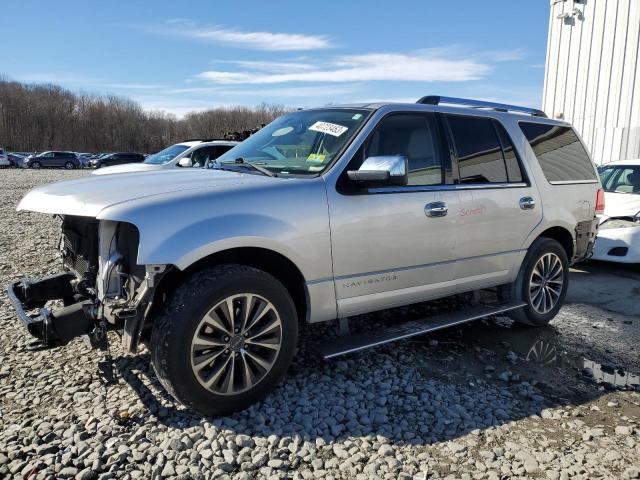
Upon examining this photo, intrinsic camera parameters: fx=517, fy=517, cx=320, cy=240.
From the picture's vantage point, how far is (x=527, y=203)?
472 centimetres

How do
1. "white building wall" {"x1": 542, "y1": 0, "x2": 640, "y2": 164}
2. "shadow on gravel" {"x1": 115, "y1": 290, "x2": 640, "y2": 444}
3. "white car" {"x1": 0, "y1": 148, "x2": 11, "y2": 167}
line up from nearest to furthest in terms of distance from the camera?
"shadow on gravel" {"x1": 115, "y1": 290, "x2": 640, "y2": 444}
"white building wall" {"x1": 542, "y1": 0, "x2": 640, "y2": 164}
"white car" {"x1": 0, "y1": 148, "x2": 11, "y2": 167}

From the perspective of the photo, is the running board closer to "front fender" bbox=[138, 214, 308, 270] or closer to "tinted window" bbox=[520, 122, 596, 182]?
"front fender" bbox=[138, 214, 308, 270]

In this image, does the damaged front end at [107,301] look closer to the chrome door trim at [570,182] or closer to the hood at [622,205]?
the chrome door trim at [570,182]

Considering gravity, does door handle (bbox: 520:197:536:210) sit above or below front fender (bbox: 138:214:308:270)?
below

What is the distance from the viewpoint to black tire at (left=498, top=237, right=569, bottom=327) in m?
4.93

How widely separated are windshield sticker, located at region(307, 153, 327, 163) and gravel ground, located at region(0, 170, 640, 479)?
1.57 m

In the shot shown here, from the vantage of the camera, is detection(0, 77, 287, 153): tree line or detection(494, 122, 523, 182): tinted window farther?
detection(0, 77, 287, 153): tree line

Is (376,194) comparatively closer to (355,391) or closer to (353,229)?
(353,229)

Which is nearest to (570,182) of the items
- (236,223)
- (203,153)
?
(236,223)

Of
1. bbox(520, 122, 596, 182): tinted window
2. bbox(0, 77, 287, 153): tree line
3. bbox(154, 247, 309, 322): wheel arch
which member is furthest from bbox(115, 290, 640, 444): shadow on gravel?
bbox(0, 77, 287, 153): tree line

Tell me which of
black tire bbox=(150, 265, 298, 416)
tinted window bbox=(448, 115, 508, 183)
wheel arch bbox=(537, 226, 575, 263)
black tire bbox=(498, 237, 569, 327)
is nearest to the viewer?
black tire bbox=(150, 265, 298, 416)

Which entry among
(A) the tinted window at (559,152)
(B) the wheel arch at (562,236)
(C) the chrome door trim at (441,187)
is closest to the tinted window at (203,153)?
(A) the tinted window at (559,152)

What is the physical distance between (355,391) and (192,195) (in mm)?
1736

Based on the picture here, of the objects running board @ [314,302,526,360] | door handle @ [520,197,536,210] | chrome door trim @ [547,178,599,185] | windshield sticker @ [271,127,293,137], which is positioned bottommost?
running board @ [314,302,526,360]
